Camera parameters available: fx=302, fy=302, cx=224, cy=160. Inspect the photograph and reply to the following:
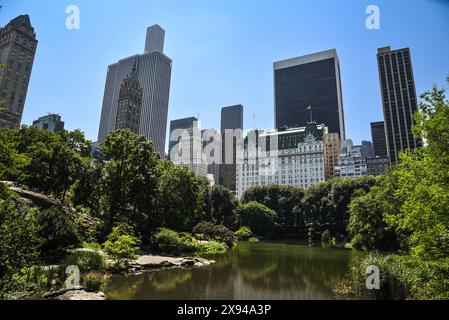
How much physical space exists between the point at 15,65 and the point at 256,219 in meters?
110

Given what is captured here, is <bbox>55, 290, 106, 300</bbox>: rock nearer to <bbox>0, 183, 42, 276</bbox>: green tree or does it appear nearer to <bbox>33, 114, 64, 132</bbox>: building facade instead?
<bbox>0, 183, 42, 276</bbox>: green tree

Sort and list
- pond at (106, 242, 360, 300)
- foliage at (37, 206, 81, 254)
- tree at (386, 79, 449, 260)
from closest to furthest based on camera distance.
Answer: tree at (386, 79, 449, 260), pond at (106, 242, 360, 300), foliage at (37, 206, 81, 254)

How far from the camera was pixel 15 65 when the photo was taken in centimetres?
11425

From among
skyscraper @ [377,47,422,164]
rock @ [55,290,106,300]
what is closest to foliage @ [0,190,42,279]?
rock @ [55,290,106,300]

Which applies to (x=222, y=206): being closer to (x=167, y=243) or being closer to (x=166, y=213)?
(x=166, y=213)

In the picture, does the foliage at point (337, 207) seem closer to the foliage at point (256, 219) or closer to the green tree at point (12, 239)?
the foliage at point (256, 219)

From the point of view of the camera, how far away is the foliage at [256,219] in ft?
222

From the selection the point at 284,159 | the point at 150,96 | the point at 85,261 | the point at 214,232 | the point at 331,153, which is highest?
the point at 150,96

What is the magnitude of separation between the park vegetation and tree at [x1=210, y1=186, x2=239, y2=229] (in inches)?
8.4

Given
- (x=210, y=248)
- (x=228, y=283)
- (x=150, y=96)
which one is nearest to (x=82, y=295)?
(x=228, y=283)

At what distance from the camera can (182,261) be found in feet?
78.7

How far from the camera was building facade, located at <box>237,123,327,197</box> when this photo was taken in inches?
5236

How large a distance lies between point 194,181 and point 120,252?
22855 mm
